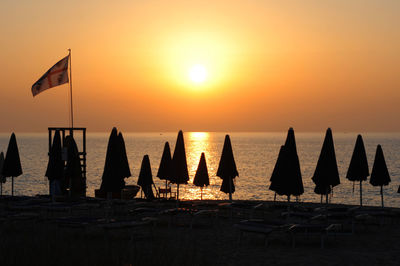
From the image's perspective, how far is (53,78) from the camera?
26.8 m

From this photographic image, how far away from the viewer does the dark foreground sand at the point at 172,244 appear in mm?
11719

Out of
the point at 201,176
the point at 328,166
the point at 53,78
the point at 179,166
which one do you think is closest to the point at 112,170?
the point at 179,166

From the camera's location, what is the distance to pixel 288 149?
17.2 metres

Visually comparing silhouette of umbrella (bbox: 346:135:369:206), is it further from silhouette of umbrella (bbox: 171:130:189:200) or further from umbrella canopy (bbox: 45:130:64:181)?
umbrella canopy (bbox: 45:130:64:181)

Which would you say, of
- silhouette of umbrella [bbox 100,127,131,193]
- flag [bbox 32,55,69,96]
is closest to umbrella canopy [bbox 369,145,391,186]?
silhouette of umbrella [bbox 100,127,131,193]

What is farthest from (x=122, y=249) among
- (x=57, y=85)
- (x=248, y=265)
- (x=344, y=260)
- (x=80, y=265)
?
(x=57, y=85)

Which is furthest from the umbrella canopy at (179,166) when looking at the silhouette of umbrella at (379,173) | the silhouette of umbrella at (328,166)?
the silhouette of umbrella at (379,173)

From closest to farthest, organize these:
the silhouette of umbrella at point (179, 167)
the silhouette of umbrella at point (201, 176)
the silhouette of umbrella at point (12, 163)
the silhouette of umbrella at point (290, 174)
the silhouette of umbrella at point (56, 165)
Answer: the silhouette of umbrella at point (290, 174), the silhouette of umbrella at point (179, 167), the silhouette of umbrella at point (56, 165), the silhouette of umbrella at point (12, 163), the silhouette of umbrella at point (201, 176)

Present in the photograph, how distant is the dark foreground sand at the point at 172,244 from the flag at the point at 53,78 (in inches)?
329

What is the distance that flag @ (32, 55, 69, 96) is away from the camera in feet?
87.5

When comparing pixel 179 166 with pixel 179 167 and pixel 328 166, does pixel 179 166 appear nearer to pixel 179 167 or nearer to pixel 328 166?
pixel 179 167

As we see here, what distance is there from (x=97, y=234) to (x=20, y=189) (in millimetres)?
45918

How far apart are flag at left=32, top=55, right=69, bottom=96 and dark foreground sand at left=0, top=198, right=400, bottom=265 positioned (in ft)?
27.4

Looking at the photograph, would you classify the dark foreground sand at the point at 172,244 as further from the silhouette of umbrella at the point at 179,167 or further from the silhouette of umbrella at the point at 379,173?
the silhouette of umbrella at the point at 379,173
